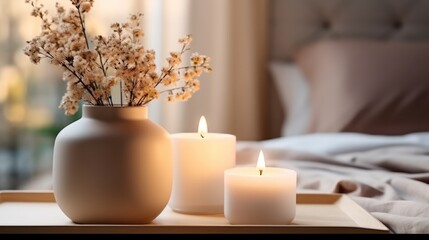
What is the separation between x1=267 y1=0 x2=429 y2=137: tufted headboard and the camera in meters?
3.28

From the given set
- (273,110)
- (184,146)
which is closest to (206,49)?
(273,110)

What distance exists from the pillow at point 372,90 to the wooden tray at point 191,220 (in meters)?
1.28

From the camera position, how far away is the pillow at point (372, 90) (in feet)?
8.78

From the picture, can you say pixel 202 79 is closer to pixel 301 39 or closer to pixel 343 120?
pixel 301 39

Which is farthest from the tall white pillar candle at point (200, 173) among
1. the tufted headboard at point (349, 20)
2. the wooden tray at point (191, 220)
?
the tufted headboard at point (349, 20)

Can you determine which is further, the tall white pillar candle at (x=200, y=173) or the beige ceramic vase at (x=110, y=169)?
the tall white pillar candle at (x=200, y=173)

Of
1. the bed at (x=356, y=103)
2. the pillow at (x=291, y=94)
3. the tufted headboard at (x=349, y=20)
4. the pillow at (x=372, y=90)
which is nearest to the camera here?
the bed at (x=356, y=103)

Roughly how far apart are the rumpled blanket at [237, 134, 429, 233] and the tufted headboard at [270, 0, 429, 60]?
0.95 m

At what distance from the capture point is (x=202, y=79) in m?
3.25

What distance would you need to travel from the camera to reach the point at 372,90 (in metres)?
2.71

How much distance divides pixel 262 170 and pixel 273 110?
211 cm

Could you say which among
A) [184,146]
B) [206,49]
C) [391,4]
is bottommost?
[184,146]

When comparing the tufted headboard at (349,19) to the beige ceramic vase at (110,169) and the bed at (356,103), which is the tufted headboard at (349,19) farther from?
the beige ceramic vase at (110,169)

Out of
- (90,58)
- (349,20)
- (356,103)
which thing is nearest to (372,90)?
(356,103)
